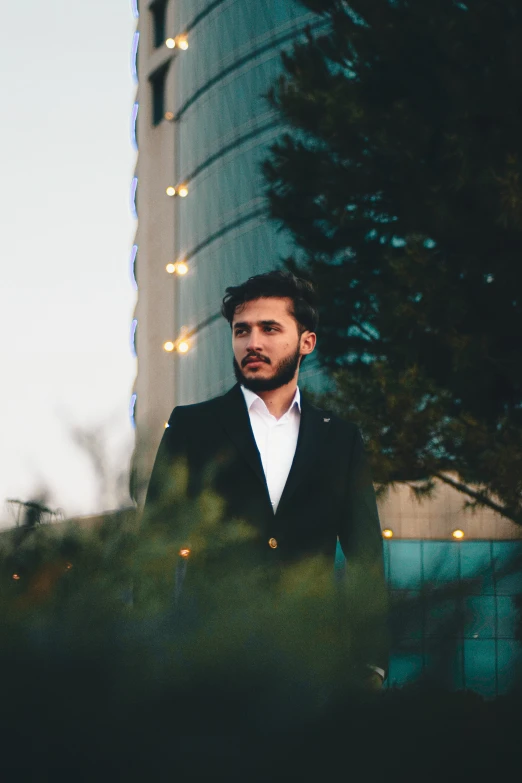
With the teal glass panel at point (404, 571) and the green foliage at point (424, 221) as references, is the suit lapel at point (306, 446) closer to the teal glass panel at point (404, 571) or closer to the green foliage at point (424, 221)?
the teal glass panel at point (404, 571)

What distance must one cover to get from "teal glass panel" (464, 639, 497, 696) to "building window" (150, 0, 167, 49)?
31952mm

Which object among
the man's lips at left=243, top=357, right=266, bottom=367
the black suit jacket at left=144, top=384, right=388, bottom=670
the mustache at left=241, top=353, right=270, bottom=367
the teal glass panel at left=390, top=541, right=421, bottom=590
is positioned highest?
the mustache at left=241, top=353, right=270, bottom=367

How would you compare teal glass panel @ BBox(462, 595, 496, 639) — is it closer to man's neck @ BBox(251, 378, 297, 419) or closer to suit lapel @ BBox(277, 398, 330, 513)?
suit lapel @ BBox(277, 398, 330, 513)

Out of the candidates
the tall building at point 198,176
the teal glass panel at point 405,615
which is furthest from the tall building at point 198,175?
the teal glass panel at point 405,615

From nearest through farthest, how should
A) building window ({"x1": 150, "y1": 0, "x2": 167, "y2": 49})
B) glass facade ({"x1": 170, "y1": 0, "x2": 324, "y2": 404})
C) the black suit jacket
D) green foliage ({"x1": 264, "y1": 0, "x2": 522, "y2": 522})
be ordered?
1. the black suit jacket
2. green foliage ({"x1": 264, "y1": 0, "x2": 522, "y2": 522})
3. glass facade ({"x1": 170, "y1": 0, "x2": 324, "y2": 404})
4. building window ({"x1": 150, "y1": 0, "x2": 167, "y2": 49})

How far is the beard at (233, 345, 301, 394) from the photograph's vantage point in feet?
6.26

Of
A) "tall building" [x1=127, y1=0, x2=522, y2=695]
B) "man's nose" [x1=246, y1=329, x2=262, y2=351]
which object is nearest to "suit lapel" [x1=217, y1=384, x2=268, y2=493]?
"man's nose" [x1=246, y1=329, x2=262, y2=351]

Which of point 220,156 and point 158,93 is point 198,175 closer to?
point 220,156

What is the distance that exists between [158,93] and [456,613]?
32.1 meters

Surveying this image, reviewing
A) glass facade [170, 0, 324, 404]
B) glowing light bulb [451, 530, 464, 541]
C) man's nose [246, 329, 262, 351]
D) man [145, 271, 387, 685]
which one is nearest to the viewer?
glowing light bulb [451, 530, 464, 541]

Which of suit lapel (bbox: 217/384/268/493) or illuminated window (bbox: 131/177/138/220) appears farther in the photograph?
illuminated window (bbox: 131/177/138/220)

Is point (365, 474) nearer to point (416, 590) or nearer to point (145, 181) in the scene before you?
point (416, 590)

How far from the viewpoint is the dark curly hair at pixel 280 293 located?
1896mm

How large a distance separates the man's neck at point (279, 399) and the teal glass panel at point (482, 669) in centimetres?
122
